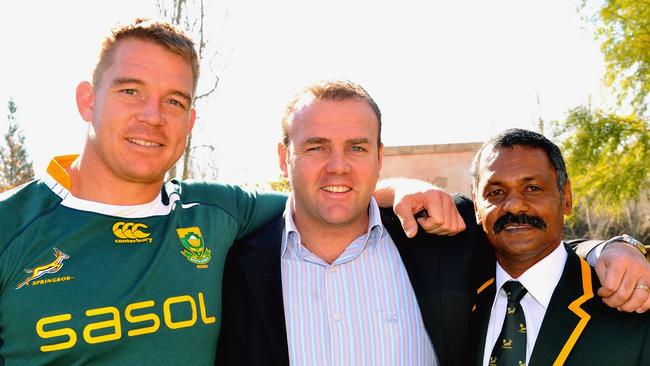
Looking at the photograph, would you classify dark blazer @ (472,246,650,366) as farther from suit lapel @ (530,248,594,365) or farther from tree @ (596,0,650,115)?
tree @ (596,0,650,115)

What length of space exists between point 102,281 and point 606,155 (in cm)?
1863

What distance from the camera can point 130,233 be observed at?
262cm

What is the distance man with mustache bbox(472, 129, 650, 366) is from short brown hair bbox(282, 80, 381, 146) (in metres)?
0.74

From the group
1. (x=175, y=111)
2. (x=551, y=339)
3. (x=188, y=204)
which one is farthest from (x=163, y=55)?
(x=551, y=339)

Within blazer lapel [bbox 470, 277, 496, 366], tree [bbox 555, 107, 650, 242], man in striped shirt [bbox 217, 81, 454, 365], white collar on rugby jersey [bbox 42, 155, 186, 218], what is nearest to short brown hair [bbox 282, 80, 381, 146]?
man in striped shirt [bbox 217, 81, 454, 365]

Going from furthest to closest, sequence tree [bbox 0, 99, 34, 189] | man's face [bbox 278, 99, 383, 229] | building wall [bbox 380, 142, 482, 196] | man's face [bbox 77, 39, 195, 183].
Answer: tree [bbox 0, 99, 34, 189] → building wall [bbox 380, 142, 482, 196] → man's face [bbox 278, 99, 383, 229] → man's face [bbox 77, 39, 195, 183]

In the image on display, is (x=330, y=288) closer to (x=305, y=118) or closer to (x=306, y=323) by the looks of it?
(x=306, y=323)

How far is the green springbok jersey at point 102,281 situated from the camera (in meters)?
2.26

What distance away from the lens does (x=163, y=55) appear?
2.79m

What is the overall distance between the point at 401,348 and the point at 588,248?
42.5 inches

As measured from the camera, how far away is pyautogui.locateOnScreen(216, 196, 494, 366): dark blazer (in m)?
2.74

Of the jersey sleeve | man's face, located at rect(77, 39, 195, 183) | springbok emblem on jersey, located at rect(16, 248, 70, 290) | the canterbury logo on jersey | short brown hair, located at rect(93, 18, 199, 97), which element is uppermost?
short brown hair, located at rect(93, 18, 199, 97)

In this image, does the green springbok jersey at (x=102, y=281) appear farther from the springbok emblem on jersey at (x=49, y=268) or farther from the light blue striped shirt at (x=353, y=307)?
the light blue striped shirt at (x=353, y=307)

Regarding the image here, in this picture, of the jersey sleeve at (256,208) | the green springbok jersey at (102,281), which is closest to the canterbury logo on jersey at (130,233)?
the green springbok jersey at (102,281)
